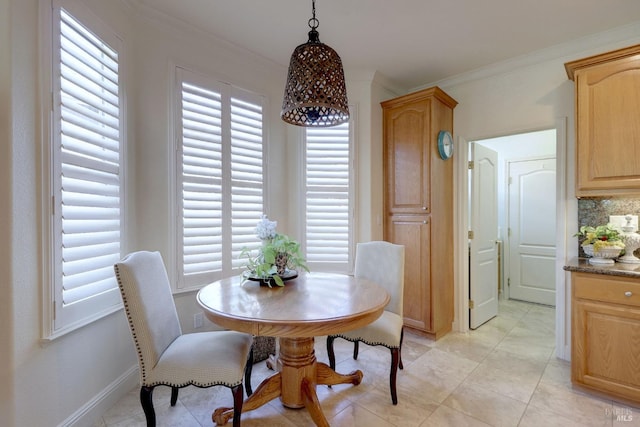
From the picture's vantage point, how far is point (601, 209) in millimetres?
2447

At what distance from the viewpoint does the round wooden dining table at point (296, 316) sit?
1390 mm

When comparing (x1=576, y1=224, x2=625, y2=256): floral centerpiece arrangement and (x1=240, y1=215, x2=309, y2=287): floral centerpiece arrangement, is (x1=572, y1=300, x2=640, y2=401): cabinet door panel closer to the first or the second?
(x1=576, y1=224, x2=625, y2=256): floral centerpiece arrangement

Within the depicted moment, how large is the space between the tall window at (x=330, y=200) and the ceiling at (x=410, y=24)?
81cm

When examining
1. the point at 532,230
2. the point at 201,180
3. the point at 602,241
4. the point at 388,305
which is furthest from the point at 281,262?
the point at 532,230

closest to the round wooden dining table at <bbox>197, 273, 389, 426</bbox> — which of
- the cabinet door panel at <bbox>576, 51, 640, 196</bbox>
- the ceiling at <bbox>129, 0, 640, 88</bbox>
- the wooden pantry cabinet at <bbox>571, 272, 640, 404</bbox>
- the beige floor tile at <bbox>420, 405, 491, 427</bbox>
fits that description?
Result: the beige floor tile at <bbox>420, 405, 491, 427</bbox>

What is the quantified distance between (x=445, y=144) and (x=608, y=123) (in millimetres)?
1200

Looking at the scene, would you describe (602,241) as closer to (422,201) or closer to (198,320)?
(422,201)

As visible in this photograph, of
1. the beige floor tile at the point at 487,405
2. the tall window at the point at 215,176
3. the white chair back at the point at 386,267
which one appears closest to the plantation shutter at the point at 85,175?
the tall window at the point at 215,176

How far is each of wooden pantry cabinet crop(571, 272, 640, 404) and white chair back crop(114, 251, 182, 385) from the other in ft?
8.77

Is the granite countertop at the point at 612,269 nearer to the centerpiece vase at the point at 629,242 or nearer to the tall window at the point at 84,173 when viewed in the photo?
the centerpiece vase at the point at 629,242

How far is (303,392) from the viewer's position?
183 centimetres

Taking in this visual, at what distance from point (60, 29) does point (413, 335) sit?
354cm

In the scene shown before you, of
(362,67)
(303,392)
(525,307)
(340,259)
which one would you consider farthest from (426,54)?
(525,307)

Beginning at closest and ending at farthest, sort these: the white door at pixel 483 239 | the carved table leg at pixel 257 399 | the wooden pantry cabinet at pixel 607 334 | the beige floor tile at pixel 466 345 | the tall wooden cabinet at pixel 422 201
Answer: the carved table leg at pixel 257 399
the wooden pantry cabinet at pixel 607 334
the beige floor tile at pixel 466 345
the tall wooden cabinet at pixel 422 201
the white door at pixel 483 239
